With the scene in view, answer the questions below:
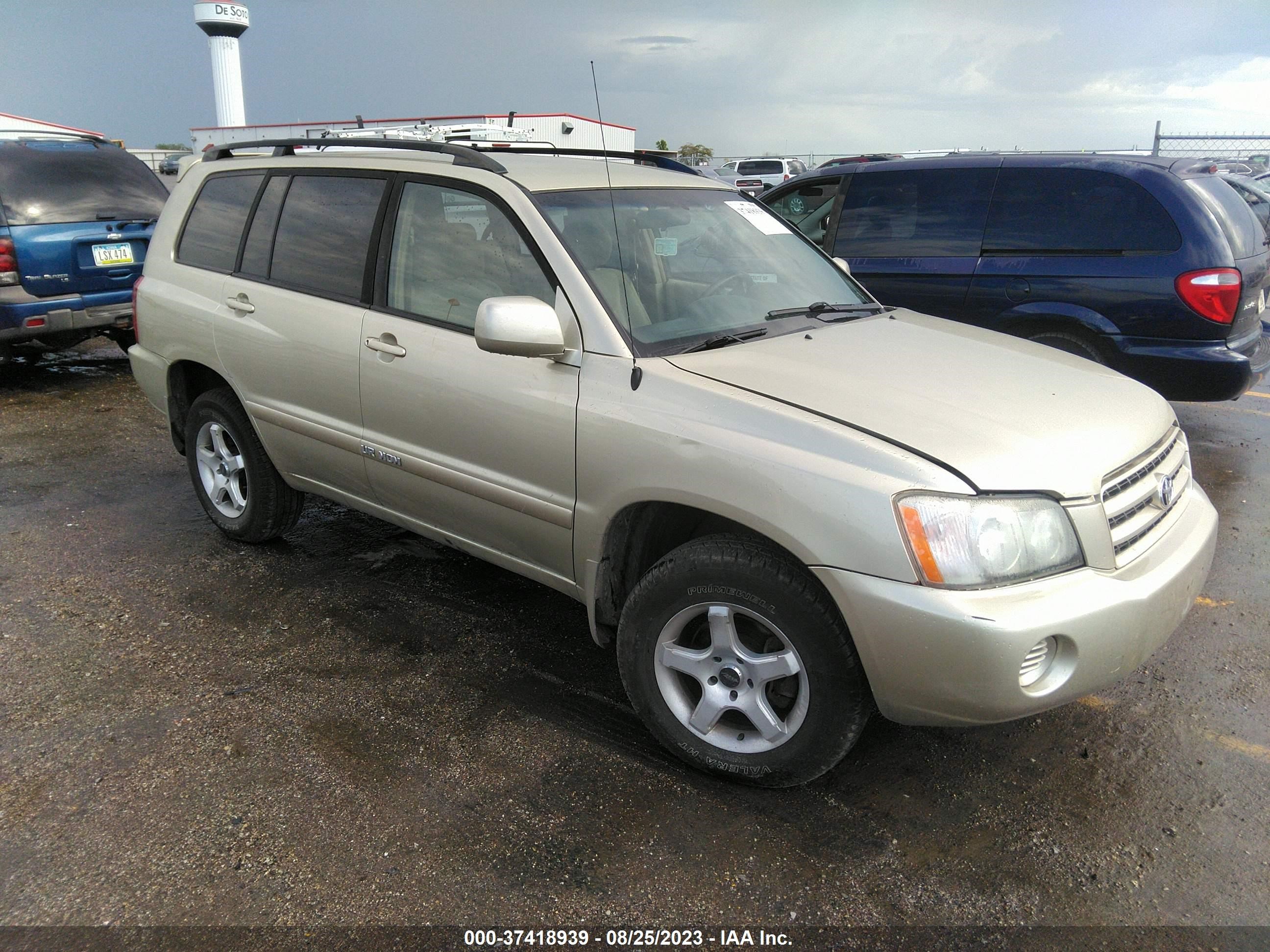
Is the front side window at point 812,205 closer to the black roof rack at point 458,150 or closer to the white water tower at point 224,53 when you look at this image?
the black roof rack at point 458,150

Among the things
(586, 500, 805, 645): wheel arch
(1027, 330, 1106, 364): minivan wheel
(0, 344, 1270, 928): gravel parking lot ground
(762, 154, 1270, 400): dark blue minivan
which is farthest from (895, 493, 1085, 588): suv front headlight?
(1027, 330, 1106, 364): minivan wheel

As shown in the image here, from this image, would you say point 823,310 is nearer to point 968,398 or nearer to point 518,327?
point 968,398

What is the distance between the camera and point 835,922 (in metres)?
2.28

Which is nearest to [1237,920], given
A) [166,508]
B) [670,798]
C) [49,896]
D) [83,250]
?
[670,798]

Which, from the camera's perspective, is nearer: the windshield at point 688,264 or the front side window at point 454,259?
the windshield at point 688,264

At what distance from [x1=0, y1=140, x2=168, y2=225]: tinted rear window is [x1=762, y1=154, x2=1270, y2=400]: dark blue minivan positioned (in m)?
5.46

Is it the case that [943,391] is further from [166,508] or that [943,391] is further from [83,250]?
[83,250]

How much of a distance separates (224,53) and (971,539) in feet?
219

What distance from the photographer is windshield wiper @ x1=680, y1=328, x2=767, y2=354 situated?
293 cm

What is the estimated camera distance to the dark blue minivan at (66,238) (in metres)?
6.84

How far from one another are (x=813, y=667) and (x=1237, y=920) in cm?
117

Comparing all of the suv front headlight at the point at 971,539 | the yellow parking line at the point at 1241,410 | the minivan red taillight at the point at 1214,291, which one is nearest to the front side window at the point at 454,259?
the suv front headlight at the point at 971,539

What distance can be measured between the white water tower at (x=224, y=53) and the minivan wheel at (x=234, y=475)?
198 feet

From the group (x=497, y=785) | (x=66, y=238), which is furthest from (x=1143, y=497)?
(x=66, y=238)
